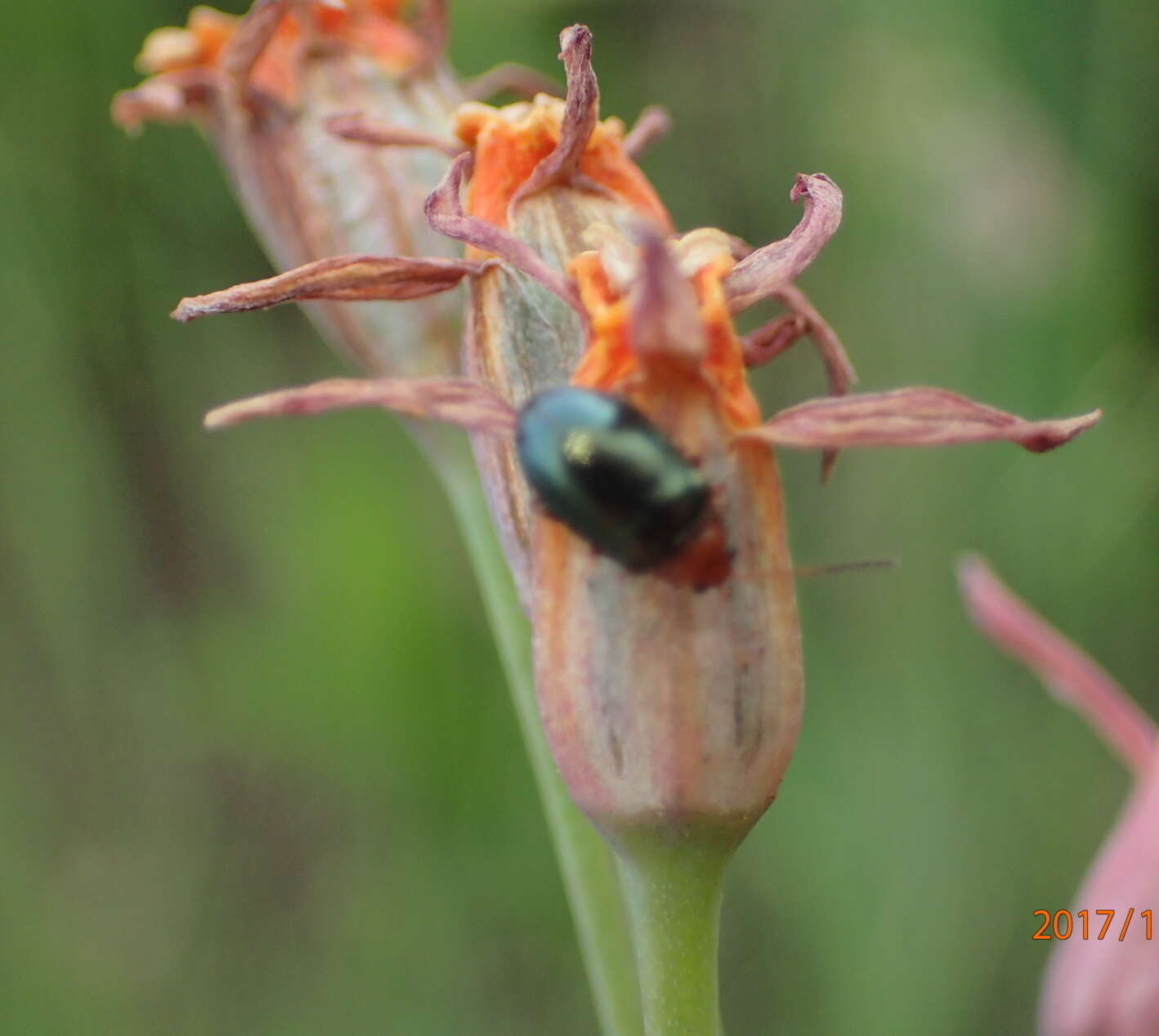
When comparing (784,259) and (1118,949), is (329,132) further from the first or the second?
(1118,949)

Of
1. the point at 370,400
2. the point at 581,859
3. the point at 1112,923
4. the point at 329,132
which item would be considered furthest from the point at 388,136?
the point at 1112,923

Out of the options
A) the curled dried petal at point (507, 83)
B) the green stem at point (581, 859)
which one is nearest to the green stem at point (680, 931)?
the green stem at point (581, 859)

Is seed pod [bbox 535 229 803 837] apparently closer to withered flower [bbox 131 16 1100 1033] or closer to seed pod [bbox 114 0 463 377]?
withered flower [bbox 131 16 1100 1033]

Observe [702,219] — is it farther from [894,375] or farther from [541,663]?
[541,663]

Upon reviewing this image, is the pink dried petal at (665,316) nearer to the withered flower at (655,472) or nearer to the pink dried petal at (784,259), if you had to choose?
the withered flower at (655,472)

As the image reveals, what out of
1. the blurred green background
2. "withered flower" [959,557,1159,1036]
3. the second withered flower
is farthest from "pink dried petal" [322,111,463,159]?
the blurred green background
